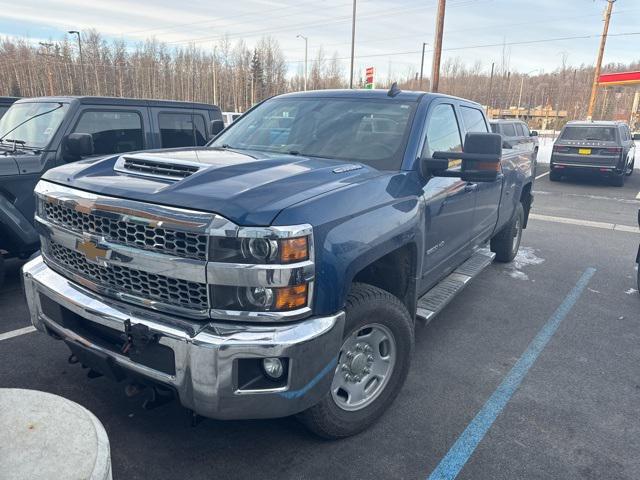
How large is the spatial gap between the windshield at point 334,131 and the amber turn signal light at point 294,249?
127 centimetres

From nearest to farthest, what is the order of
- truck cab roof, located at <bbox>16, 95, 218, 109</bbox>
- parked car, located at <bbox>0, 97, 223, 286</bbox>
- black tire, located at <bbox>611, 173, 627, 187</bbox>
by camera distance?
parked car, located at <bbox>0, 97, 223, 286</bbox>
truck cab roof, located at <bbox>16, 95, 218, 109</bbox>
black tire, located at <bbox>611, 173, 627, 187</bbox>

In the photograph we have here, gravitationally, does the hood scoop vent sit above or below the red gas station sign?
below

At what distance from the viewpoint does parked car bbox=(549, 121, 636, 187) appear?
46.5 ft

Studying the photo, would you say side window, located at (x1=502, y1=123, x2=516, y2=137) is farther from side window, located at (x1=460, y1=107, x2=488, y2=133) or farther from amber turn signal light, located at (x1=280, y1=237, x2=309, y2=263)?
amber turn signal light, located at (x1=280, y1=237, x2=309, y2=263)

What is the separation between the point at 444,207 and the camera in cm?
358

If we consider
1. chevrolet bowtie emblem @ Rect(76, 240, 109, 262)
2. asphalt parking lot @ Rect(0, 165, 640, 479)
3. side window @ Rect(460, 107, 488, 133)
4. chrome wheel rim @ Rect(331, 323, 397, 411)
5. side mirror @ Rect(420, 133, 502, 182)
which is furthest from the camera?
side window @ Rect(460, 107, 488, 133)

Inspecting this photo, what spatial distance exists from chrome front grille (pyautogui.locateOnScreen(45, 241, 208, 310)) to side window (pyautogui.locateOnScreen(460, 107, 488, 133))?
3.18 m

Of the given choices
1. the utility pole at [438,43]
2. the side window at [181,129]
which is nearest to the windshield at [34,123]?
the side window at [181,129]

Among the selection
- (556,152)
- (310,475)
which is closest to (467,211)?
(310,475)

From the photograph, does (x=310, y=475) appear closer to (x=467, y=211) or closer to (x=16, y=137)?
(x=467, y=211)

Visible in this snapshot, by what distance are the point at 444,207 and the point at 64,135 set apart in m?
4.23

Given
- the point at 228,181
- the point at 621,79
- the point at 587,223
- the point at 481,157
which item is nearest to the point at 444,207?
the point at 481,157

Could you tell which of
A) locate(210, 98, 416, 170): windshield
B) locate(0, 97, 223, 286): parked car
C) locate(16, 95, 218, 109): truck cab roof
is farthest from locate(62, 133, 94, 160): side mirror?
locate(210, 98, 416, 170): windshield

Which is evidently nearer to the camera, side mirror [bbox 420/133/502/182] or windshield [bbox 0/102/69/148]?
side mirror [bbox 420/133/502/182]
